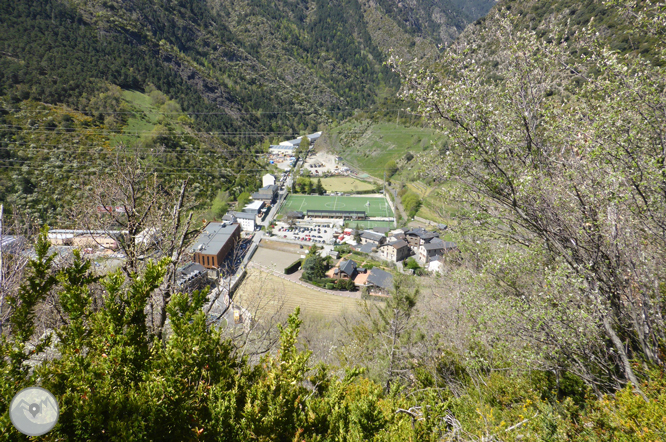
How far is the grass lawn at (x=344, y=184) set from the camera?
197 ft

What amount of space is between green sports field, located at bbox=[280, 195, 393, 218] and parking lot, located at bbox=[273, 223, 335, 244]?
7102mm

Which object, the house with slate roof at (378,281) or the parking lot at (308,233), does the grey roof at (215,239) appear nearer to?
the parking lot at (308,233)

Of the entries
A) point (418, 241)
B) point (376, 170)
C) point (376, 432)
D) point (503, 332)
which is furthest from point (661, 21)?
point (376, 170)

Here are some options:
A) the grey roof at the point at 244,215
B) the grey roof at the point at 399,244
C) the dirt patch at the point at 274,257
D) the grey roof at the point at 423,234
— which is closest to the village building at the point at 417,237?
the grey roof at the point at 423,234

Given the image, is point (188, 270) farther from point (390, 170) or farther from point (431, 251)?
point (390, 170)

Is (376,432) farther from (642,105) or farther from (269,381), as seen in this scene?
(642,105)

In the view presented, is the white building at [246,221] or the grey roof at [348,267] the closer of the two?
the grey roof at [348,267]

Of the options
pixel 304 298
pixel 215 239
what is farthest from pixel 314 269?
pixel 215 239

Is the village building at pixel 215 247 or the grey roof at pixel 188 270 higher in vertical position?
the grey roof at pixel 188 270

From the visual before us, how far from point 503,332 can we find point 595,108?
4080 millimetres

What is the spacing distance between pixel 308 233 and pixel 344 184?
2549 cm

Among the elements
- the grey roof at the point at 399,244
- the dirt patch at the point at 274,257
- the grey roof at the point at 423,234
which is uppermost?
the grey roof at the point at 423,234

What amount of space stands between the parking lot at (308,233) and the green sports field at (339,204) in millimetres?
7102

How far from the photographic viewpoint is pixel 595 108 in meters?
4.94
